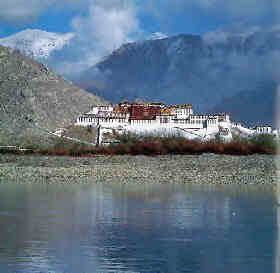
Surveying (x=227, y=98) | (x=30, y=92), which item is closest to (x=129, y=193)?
(x=30, y=92)

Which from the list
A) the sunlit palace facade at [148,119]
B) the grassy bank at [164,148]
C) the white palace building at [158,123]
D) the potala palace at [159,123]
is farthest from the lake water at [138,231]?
the sunlit palace facade at [148,119]

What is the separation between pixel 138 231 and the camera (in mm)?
21641

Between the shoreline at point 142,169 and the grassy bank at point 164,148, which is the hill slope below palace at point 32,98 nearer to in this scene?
the grassy bank at point 164,148

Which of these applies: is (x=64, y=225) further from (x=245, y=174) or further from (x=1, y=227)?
(x=245, y=174)

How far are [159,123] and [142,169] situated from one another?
22717 mm

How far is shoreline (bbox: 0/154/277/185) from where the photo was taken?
134ft

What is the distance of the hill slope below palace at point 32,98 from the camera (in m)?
65.9

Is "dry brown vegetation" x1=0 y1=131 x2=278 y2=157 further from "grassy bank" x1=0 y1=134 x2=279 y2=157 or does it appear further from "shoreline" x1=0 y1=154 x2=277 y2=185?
"shoreline" x1=0 y1=154 x2=277 y2=185

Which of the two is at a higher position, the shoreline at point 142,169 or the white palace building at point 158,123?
the white palace building at point 158,123

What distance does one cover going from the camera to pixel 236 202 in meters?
30.0

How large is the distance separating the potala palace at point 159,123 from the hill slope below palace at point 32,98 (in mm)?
4284

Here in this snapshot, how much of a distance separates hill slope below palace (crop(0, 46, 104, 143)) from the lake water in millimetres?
30936

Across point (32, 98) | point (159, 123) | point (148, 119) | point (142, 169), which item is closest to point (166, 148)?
point (142, 169)

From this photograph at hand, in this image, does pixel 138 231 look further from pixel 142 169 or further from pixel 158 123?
pixel 158 123
